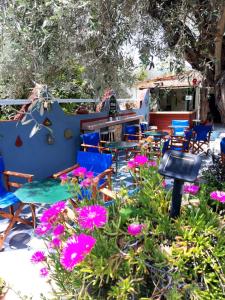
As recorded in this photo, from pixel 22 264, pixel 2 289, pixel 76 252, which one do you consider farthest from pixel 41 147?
pixel 76 252

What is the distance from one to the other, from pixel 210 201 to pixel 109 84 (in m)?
2.01

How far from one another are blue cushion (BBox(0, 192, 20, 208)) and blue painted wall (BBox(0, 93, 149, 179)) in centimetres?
114

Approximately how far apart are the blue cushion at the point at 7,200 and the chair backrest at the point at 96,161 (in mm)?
1250

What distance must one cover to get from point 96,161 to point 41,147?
190cm

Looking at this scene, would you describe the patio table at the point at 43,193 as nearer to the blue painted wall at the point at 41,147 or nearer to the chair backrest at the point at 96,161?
the chair backrest at the point at 96,161

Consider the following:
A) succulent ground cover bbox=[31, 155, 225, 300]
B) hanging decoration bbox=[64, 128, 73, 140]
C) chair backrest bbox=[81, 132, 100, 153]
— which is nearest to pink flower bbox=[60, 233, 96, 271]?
succulent ground cover bbox=[31, 155, 225, 300]

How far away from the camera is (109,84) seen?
11.5ft

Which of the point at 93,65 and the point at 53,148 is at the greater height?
the point at 93,65

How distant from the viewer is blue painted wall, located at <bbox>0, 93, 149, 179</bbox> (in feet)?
16.0

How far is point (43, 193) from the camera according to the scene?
3.39m

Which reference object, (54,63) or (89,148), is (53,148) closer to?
(89,148)

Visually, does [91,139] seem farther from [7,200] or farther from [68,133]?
[7,200]

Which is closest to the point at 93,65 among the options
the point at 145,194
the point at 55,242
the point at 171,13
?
the point at 171,13

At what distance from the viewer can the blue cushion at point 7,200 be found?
3.57 metres
